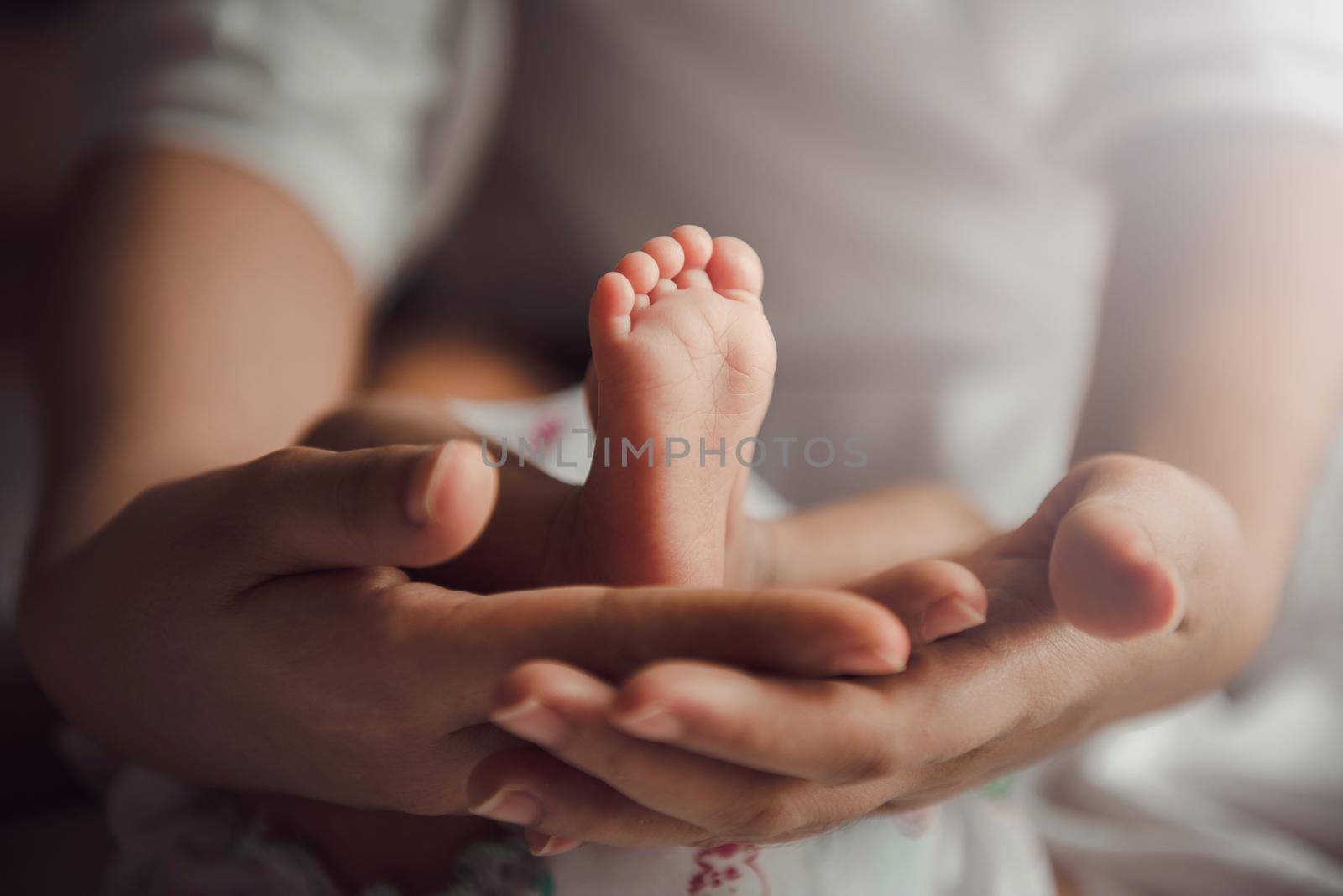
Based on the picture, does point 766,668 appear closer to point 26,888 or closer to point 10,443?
point 26,888

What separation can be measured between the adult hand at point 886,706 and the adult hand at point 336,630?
19 mm

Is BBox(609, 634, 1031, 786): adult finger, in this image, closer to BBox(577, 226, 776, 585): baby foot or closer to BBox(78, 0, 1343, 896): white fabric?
BBox(577, 226, 776, 585): baby foot

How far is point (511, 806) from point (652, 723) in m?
0.08

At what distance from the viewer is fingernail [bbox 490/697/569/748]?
27cm

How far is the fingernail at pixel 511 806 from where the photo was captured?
312 millimetres

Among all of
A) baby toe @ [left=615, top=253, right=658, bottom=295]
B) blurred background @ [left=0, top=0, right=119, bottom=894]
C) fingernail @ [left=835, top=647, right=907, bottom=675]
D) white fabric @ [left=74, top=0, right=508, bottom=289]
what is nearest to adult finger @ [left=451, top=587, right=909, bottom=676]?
fingernail @ [left=835, top=647, right=907, bottom=675]

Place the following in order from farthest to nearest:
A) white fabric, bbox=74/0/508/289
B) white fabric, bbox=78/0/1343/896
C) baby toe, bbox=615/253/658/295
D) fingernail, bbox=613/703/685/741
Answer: white fabric, bbox=74/0/508/289 → white fabric, bbox=78/0/1343/896 → baby toe, bbox=615/253/658/295 → fingernail, bbox=613/703/685/741

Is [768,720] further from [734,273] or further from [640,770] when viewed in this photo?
[734,273]

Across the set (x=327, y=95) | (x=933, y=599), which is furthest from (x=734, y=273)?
(x=327, y=95)

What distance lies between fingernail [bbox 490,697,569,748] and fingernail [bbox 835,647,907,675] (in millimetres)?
83

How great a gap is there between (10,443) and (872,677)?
910mm

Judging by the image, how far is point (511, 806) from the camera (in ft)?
1.04

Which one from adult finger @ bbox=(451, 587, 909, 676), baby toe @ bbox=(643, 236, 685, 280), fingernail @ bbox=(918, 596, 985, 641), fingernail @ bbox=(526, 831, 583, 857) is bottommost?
fingernail @ bbox=(526, 831, 583, 857)

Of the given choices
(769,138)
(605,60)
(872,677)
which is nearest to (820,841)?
(872,677)
